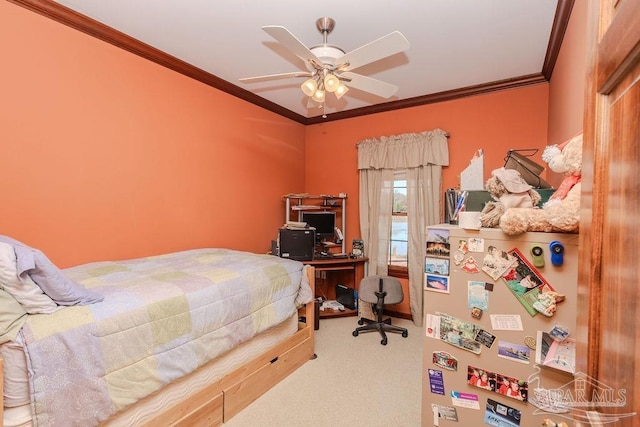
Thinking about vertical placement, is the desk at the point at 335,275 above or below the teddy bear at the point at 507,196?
below

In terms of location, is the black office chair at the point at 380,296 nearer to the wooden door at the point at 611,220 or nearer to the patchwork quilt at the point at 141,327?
the patchwork quilt at the point at 141,327

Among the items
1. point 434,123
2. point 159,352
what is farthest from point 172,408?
point 434,123

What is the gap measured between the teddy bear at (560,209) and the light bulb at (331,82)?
1.21 meters

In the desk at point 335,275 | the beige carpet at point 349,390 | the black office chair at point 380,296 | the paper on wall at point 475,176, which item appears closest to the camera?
the paper on wall at point 475,176

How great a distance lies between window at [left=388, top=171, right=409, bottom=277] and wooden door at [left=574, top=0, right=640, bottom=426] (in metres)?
3.13

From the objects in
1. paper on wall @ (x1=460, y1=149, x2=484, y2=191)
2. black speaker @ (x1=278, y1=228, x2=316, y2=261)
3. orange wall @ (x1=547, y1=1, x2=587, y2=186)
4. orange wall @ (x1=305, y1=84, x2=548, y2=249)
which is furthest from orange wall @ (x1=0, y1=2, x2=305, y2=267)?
orange wall @ (x1=547, y1=1, x2=587, y2=186)

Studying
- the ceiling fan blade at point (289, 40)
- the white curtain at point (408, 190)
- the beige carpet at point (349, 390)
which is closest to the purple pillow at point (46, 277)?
the beige carpet at point (349, 390)

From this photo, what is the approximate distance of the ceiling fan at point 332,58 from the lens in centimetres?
163

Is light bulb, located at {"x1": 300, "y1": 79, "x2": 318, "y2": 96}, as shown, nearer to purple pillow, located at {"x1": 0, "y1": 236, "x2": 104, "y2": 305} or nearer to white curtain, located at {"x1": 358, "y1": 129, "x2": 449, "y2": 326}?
purple pillow, located at {"x1": 0, "y1": 236, "x2": 104, "y2": 305}

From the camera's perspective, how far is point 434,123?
3.48 metres

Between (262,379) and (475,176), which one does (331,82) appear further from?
(262,379)

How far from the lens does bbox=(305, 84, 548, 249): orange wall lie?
3004 millimetres

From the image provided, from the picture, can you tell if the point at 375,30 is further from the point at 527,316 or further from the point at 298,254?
the point at 298,254

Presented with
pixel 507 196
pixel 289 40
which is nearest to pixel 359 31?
pixel 289 40
